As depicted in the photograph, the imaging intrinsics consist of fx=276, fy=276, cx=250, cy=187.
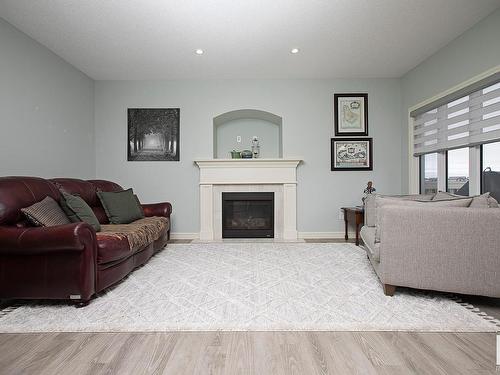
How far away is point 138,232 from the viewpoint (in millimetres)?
2771

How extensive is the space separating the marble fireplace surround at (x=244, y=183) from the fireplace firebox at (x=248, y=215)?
0.37 feet

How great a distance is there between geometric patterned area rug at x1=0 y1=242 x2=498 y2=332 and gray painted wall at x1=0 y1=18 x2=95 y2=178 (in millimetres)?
1897

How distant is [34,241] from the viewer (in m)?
1.96

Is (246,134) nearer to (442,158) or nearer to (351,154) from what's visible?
(351,154)

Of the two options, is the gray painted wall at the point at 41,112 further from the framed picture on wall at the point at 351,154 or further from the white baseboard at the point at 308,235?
the framed picture on wall at the point at 351,154

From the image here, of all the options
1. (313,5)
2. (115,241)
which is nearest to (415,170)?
(313,5)

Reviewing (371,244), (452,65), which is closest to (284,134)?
(452,65)

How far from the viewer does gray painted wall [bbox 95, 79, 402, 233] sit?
4.62m

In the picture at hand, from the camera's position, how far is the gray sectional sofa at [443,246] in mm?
1940

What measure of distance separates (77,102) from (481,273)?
202 inches

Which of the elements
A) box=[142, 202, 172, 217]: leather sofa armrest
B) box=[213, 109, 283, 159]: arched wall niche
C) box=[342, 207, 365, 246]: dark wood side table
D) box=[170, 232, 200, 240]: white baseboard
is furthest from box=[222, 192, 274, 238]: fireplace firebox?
box=[342, 207, 365, 246]: dark wood side table

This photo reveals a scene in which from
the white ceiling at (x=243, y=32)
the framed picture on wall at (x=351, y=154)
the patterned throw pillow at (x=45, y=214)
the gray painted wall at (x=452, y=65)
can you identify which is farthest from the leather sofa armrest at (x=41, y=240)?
the gray painted wall at (x=452, y=65)

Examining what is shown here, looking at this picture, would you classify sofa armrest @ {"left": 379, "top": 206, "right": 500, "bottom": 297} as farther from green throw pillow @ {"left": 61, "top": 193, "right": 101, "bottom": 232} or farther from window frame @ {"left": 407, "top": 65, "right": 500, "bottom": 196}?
green throw pillow @ {"left": 61, "top": 193, "right": 101, "bottom": 232}

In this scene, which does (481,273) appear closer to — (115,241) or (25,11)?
(115,241)
